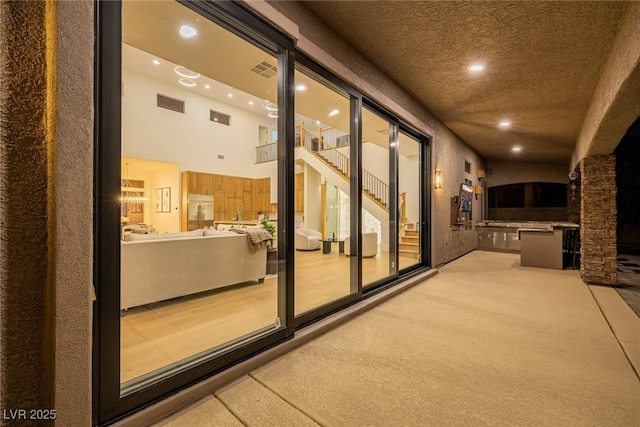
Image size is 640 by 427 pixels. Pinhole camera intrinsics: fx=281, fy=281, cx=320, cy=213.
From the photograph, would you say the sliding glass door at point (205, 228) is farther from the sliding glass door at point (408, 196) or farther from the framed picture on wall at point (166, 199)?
the framed picture on wall at point (166, 199)

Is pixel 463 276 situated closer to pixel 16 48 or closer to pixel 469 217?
pixel 469 217

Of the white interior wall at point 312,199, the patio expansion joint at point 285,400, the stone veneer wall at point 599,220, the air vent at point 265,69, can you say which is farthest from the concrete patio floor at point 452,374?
the white interior wall at point 312,199

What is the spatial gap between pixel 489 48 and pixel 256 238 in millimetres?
3892

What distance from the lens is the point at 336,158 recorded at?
9914mm

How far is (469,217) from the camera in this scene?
27.1 ft

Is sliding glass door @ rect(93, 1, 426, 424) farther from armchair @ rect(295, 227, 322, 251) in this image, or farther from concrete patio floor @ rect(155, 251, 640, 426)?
concrete patio floor @ rect(155, 251, 640, 426)

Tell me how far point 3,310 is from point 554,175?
12989mm

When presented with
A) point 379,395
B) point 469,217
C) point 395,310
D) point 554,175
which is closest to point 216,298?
point 395,310

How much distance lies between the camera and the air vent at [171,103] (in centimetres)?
877

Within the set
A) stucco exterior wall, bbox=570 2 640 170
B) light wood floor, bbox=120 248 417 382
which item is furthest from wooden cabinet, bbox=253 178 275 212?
stucco exterior wall, bbox=570 2 640 170

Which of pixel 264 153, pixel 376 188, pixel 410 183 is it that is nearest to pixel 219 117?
pixel 264 153

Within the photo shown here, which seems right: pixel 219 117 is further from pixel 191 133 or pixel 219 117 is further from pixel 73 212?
pixel 73 212

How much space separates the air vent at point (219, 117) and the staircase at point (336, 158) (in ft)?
9.16

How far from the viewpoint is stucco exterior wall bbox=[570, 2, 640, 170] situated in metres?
2.36
